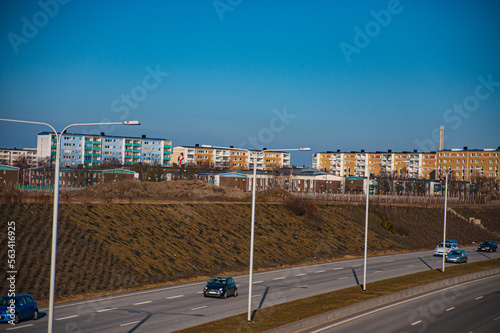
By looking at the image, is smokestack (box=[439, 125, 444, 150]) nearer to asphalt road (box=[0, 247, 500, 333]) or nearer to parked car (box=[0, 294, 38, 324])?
asphalt road (box=[0, 247, 500, 333])

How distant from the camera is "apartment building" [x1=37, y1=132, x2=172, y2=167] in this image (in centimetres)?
15138

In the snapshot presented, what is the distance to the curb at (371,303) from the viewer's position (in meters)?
22.4

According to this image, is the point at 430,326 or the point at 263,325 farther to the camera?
the point at 430,326

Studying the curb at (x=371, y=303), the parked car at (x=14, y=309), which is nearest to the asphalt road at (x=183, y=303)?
the parked car at (x=14, y=309)

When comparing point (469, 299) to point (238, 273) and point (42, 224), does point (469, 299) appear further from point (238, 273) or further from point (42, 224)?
point (42, 224)

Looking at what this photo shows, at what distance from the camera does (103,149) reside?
15900 cm

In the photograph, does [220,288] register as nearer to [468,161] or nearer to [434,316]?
[434,316]

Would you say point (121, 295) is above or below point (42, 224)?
below

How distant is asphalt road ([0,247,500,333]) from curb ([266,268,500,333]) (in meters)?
4.41

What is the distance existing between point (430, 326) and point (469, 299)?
1062cm

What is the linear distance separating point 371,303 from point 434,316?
11.8 ft

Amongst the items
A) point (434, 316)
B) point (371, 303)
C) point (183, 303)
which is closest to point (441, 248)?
point (371, 303)

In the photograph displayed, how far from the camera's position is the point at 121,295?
3148 cm

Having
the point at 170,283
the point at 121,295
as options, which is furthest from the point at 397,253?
the point at 121,295
